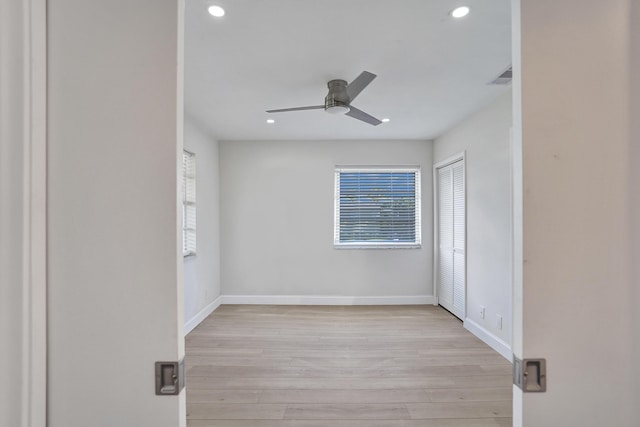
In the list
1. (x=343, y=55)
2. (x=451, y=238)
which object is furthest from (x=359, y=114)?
(x=451, y=238)

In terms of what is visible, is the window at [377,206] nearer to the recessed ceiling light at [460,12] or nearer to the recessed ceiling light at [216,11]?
the recessed ceiling light at [460,12]

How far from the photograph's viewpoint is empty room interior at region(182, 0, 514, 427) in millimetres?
1867

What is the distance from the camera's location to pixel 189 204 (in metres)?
3.51

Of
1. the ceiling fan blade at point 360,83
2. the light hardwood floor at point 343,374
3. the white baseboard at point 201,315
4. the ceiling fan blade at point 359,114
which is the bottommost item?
the light hardwood floor at point 343,374

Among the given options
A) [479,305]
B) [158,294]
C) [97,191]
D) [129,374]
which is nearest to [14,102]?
[97,191]

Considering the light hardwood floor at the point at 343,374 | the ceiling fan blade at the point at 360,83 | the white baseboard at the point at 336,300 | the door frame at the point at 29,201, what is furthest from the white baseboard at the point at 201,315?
the ceiling fan blade at the point at 360,83

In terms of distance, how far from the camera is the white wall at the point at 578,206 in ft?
2.46

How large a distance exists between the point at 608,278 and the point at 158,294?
1195mm

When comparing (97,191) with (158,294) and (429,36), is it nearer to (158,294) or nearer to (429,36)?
(158,294)

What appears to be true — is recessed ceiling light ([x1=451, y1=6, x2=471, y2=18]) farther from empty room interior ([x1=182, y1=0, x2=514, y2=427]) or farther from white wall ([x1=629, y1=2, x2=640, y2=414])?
white wall ([x1=629, y1=2, x2=640, y2=414])

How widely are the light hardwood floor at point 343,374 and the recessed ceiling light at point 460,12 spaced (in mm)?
2536

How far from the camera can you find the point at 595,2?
0.75 meters

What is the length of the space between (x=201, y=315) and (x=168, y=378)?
11.0 feet

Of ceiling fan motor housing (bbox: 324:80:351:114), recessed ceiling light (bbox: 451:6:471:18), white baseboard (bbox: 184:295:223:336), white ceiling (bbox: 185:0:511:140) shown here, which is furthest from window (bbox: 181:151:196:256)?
recessed ceiling light (bbox: 451:6:471:18)
